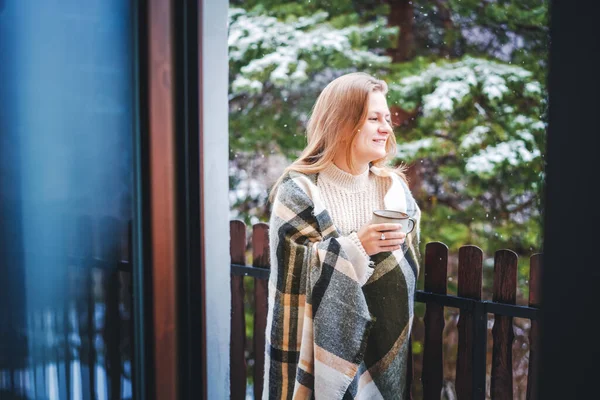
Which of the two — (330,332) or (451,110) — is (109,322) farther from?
(451,110)

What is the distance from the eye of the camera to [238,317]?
96.7 inches

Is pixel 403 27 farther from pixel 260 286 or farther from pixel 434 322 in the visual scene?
pixel 434 322

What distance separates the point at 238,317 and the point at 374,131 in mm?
1325

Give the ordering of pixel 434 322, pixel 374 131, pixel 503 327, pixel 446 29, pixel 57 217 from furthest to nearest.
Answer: pixel 446 29
pixel 434 322
pixel 503 327
pixel 374 131
pixel 57 217

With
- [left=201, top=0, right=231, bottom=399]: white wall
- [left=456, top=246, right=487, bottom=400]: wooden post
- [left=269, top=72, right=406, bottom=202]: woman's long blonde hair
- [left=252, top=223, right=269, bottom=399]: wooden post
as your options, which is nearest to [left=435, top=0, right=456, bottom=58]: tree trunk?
[left=252, top=223, right=269, bottom=399]: wooden post

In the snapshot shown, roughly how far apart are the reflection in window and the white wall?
0.15 metres

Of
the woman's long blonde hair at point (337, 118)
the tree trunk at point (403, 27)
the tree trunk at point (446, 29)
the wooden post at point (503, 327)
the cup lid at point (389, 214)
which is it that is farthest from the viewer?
the tree trunk at point (403, 27)

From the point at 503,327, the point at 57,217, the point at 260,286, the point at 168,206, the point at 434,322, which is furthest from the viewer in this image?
the point at 260,286

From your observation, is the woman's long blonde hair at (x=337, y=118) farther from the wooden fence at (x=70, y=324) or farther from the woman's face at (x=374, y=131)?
the wooden fence at (x=70, y=324)

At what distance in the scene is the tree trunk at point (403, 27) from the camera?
3707mm

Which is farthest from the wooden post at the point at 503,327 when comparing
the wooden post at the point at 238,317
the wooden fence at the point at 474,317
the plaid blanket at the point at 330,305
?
the wooden post at the point at 238,317

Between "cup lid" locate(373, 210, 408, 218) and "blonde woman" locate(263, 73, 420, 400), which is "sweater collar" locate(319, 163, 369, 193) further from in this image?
"cup lid" locate(373, 210, 408, 218)

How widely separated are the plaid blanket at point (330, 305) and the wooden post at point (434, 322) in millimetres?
294

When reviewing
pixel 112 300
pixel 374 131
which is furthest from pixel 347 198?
pixel 112 300
